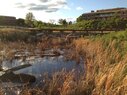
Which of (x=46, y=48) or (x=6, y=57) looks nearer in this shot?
(x=6, y=57)

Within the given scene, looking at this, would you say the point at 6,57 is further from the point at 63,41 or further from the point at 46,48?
the point at 63,41

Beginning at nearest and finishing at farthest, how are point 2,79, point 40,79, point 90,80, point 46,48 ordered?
point 90,80, point 2,79, point 40,79, point 46,48

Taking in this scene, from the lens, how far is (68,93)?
24.4ft

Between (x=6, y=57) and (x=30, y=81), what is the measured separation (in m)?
5.88

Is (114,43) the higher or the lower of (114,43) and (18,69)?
the higher

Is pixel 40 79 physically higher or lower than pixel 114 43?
lower

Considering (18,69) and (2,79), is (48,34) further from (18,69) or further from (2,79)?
(2,79)

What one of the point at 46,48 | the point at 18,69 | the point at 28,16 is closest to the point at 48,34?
the point at 46,48

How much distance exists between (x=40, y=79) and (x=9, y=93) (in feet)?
6.69

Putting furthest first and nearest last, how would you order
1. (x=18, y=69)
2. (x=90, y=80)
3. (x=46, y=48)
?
(x=46, y=48), (x=18, y=69), (x=90, y=80)

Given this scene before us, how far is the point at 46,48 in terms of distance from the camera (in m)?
21.7

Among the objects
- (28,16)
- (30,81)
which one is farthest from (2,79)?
(28,16)

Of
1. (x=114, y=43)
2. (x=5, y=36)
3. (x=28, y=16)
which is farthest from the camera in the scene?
(x=28, y=16)

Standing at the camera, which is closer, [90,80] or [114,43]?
[90,80]
